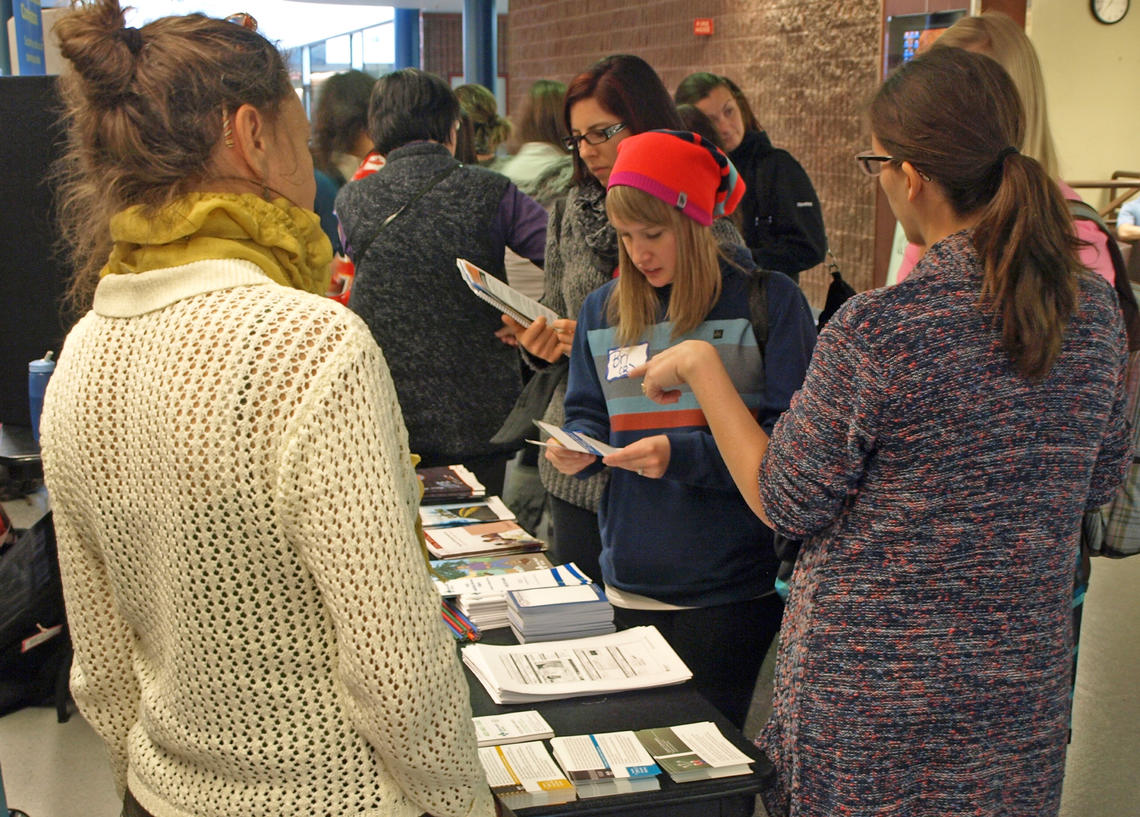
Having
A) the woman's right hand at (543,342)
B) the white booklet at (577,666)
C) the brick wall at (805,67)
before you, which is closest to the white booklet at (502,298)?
the woman's right hand at (543,342)

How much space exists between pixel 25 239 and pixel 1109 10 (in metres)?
5.65

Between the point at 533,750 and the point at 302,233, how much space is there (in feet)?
2.81

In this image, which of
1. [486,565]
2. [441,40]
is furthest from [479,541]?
[441,40]

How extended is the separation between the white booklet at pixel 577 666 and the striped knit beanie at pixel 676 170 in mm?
806

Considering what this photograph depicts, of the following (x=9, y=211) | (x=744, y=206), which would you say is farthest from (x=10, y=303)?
(x=744, y=206)

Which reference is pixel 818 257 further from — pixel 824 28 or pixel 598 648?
pixel 824 28

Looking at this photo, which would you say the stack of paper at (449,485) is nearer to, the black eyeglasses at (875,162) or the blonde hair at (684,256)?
the blonde hair at (684,256)

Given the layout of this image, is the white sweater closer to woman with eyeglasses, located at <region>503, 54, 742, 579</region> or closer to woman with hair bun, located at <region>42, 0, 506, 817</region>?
woman with hair bun, located at <region>42, 0, 506, 817</region>

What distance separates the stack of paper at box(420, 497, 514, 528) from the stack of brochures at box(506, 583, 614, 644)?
1.79ft

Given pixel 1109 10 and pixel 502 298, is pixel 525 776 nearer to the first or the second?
pixel 502 298

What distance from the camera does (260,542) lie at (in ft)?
3.34

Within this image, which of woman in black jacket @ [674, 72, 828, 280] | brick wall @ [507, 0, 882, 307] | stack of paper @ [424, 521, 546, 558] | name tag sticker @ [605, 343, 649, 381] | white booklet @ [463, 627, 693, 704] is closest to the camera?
white booklet @ [463, 627, 693, 704]

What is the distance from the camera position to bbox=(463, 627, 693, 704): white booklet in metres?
1.77

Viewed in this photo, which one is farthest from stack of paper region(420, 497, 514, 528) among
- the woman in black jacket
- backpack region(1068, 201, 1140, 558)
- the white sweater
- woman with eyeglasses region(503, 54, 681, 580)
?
→ the woman in black jacket
